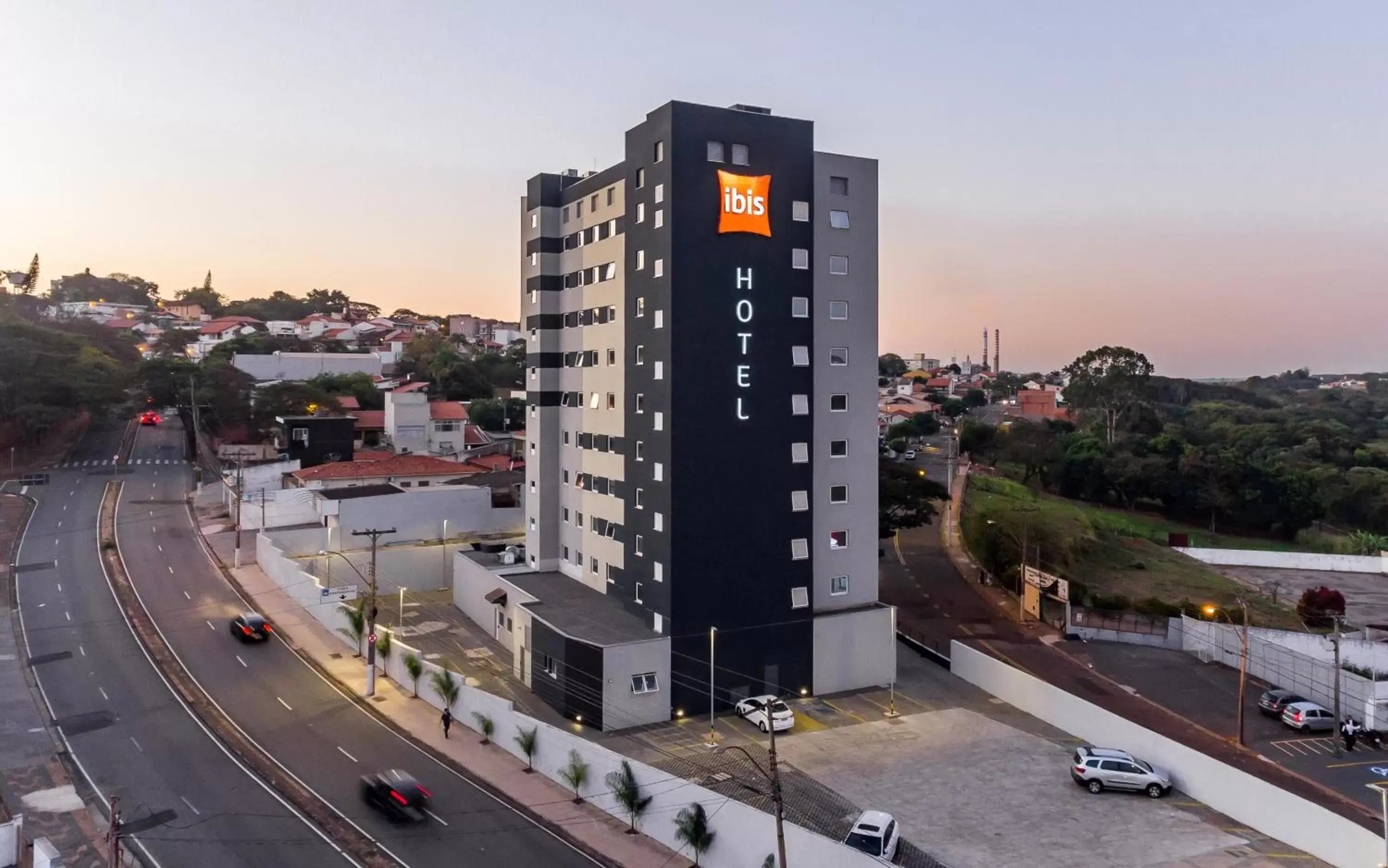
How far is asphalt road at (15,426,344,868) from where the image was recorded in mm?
23422

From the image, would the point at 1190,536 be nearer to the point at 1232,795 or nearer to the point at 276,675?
the point at 1232,795

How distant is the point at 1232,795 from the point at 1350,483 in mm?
68707

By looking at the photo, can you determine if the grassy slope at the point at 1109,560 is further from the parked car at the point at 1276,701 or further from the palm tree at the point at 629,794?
the palm tree at the point at 629,794

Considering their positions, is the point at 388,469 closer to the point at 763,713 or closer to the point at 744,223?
the point at 744,223

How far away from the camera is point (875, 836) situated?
71.6 feet

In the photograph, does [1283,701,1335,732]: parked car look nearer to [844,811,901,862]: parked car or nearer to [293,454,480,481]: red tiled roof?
[844,811,901,862]: parked car

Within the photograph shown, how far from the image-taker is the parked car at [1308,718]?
106 ft

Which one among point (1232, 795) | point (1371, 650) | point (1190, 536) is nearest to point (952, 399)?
point (1190, 536)

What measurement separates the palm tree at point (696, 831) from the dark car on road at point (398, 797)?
7.73 meters

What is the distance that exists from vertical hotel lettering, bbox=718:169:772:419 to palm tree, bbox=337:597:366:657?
1898cm

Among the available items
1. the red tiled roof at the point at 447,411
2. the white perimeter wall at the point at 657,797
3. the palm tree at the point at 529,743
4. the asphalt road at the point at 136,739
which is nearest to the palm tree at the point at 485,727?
the white perimeter wall at the point at 657,797

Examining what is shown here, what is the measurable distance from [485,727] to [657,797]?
882 centimetres

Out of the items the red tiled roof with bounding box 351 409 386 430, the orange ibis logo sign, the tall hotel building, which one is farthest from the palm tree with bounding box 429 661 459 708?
the red tiled roof with bounding box 351 409 386 430

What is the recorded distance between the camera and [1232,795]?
976 inches
